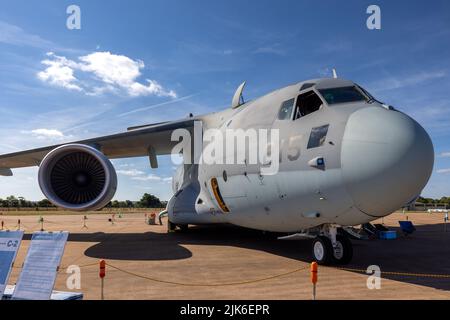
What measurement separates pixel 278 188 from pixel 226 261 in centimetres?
298

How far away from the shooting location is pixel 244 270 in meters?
9.22

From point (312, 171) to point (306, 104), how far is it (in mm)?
2002

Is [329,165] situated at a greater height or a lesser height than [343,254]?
greater

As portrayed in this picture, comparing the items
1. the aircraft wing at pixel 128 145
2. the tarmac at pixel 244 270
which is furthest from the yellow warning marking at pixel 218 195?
the aircraft wing at pixel 128 145

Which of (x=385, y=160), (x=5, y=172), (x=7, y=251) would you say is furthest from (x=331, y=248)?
(x=5, y=172)

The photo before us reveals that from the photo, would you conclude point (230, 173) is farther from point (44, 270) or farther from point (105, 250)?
point (44, 270)

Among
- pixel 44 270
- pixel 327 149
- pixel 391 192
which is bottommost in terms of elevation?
pixel 44 270

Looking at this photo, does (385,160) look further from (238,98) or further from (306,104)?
(238,98)

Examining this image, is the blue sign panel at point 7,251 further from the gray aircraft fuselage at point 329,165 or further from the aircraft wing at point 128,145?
the aircraft wing at point 128,145

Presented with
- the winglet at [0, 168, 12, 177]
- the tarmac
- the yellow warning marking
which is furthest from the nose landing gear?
the winglet at [0, 168, 12, 177]

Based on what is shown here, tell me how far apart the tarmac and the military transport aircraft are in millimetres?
1072

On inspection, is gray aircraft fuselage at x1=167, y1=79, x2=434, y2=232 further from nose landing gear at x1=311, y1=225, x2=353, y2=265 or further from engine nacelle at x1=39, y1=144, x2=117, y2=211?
A: engine nacelle at x1=39, y1=144, x2=117, y2=211
